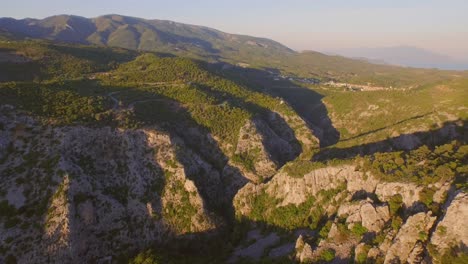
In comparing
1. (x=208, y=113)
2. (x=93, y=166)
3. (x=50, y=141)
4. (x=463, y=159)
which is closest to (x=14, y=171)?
(x=50, y=141)

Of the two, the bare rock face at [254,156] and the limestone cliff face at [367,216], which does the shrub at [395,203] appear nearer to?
the limestone cliff face at [367,216]

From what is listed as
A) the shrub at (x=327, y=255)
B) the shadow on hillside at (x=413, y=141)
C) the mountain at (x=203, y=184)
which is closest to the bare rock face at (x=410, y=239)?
the mountain at (x=203, y=184)

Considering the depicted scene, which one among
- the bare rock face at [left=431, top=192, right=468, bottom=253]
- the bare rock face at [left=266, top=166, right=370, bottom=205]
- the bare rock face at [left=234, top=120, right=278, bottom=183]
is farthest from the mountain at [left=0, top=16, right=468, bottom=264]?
the bare rock face at [left=234, top=120, right=278, bottom=183]

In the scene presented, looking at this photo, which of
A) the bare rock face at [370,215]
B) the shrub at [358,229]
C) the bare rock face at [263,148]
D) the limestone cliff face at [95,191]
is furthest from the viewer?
the bare rock face at [263,148]

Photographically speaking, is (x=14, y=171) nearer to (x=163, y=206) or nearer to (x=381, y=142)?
(x=163, y=206)

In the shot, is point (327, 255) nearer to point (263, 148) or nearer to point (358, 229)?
point (358, 229)
